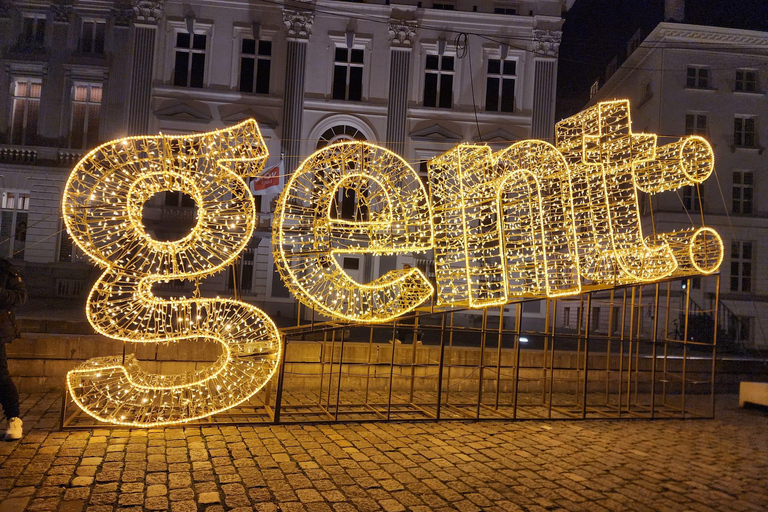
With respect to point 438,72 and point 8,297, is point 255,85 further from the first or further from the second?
point 8,297

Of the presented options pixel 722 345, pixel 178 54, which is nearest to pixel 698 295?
pixel 722 345

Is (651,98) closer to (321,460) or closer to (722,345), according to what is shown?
(722,345)

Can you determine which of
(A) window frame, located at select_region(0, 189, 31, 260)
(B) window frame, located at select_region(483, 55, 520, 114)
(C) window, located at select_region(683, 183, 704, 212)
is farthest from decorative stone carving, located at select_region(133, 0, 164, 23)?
(C) window, located at select_region(683, 183, 704, 212)

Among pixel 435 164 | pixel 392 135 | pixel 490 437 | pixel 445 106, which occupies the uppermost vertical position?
pixel 445 106

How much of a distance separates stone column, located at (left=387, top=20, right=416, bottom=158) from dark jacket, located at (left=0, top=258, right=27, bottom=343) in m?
18.5

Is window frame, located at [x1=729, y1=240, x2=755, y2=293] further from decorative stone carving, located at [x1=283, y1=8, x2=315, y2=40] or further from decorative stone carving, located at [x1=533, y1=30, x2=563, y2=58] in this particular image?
decorative stone carving, located at [x1=283, y1=8, x2=315, y2=40]

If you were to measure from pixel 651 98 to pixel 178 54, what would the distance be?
21.8m

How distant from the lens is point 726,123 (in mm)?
27938

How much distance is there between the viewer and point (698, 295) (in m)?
25.7

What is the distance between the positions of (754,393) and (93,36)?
85.3 feet

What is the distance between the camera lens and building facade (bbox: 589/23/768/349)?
2697 cm

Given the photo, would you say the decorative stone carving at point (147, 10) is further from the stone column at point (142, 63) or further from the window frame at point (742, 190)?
the window frame at point (742, 190)

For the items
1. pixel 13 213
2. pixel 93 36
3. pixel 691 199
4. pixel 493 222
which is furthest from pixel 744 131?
pixel 13 213

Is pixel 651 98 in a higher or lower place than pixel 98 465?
higher
